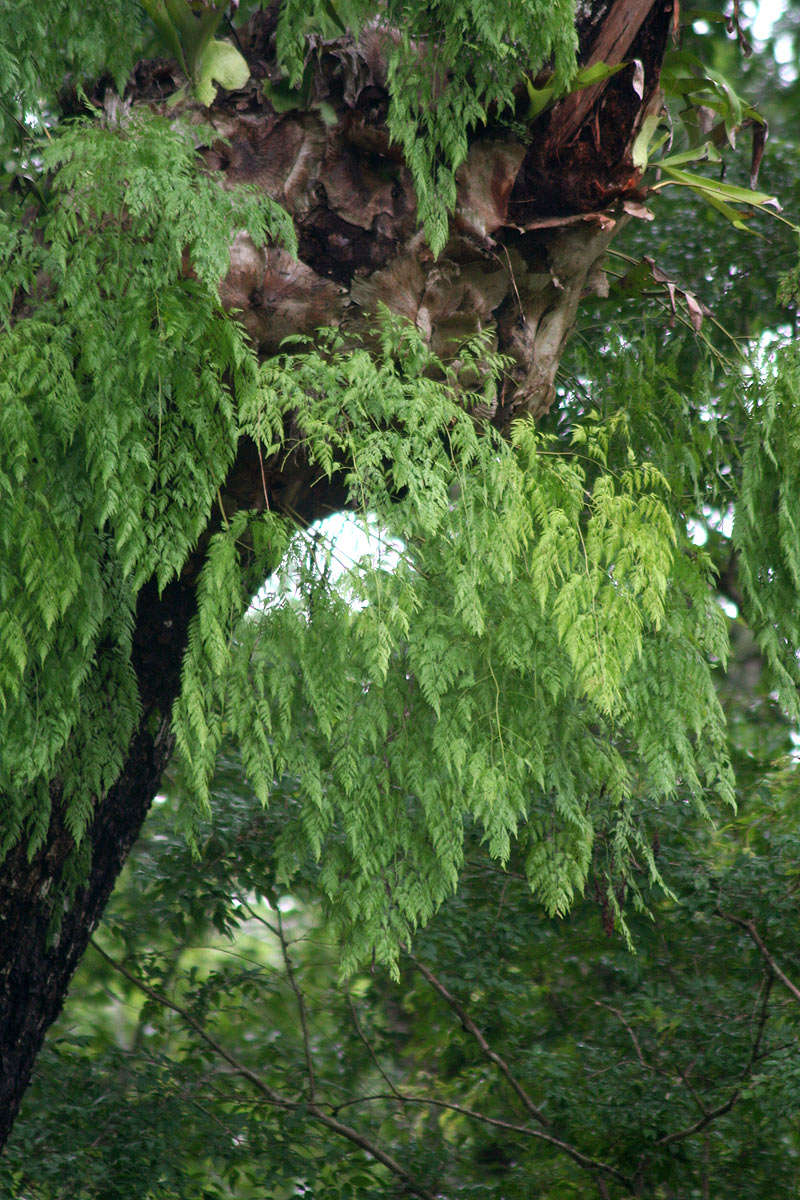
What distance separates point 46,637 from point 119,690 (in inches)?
16.4

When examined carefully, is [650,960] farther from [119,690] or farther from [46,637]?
[46,637]

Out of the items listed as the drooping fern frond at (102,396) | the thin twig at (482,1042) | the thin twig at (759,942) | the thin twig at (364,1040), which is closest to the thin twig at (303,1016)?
the thin twig at (364,1040)

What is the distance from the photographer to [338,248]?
2527 mm

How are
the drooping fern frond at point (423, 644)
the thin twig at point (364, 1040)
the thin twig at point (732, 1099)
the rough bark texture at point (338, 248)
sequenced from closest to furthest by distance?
the drooping fern frond at point (423, 644), the rough bark texture at point (338, 248), the thin twig at point (732, 1099), the thin twig at point (364, 1040)

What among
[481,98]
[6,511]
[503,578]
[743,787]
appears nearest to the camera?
[6,511]

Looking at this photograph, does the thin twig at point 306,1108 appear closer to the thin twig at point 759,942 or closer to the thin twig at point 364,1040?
the thin twig at point 364,1040

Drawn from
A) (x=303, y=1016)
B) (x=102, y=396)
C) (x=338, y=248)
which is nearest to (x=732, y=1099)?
(x=303, y=1016)

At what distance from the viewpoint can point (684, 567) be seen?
279 centimetres

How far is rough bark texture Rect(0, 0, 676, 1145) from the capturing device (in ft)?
8.18

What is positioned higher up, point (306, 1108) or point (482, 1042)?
point (482, 1042)

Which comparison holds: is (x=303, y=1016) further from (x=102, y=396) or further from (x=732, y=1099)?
(x=102, y=396)

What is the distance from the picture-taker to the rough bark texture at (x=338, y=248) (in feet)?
8.18

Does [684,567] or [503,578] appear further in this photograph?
[684,567]

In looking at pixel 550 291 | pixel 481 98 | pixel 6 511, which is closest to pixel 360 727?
pixel 6 511
